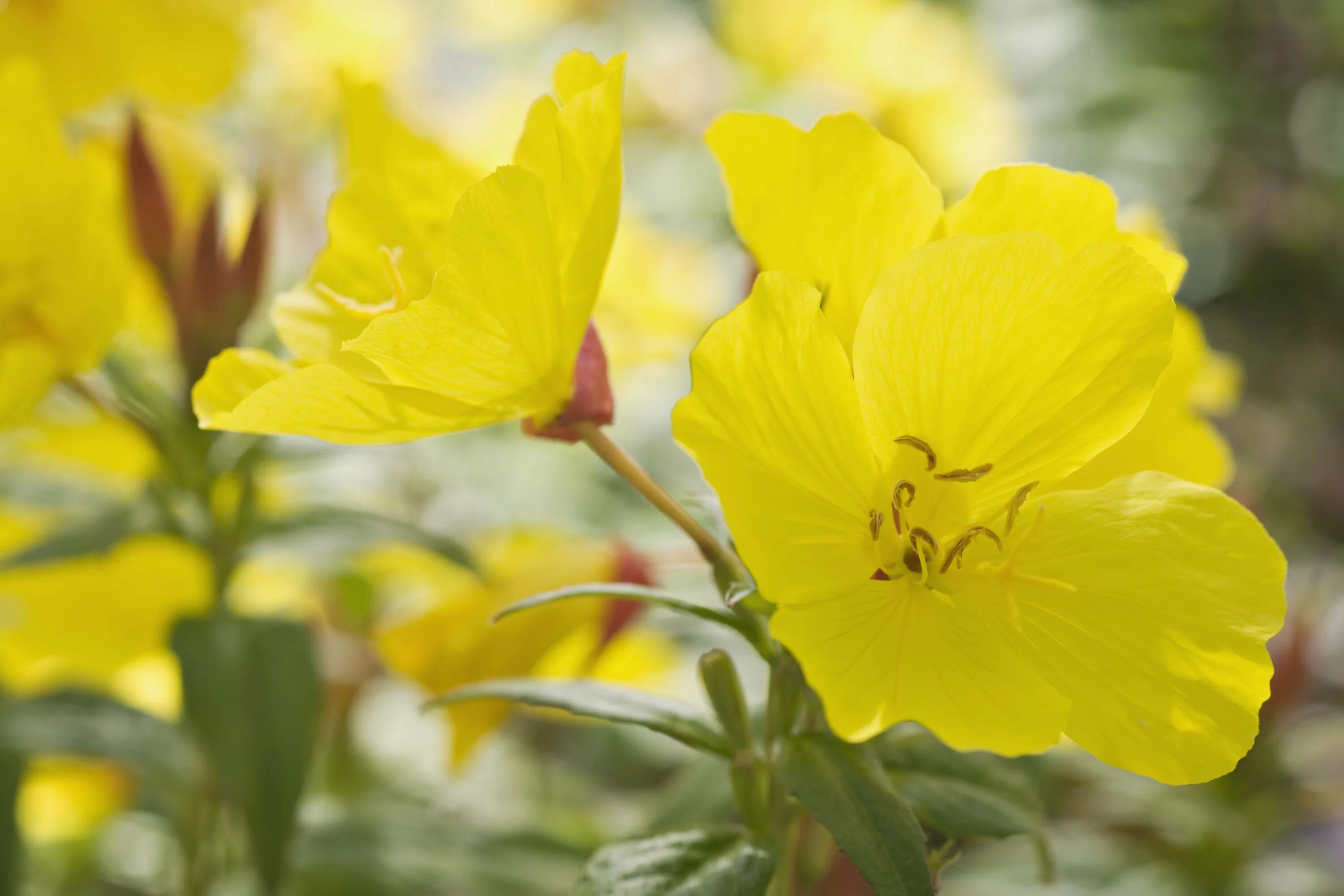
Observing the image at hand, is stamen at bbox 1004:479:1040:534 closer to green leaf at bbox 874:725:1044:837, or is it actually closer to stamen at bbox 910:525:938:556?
stamen at bbox 910:525:938:556

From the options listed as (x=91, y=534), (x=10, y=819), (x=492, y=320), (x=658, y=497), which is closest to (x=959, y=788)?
(x=658, y=497)

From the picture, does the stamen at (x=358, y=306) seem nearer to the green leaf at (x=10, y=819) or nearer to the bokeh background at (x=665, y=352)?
the bokeh background at (x=665, y=352)

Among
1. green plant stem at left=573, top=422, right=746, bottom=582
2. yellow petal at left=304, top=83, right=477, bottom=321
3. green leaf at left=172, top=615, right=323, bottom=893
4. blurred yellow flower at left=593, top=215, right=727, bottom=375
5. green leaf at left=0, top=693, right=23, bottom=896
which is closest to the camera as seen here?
green plant stem at left=573, top=422, right=746, bottom=582

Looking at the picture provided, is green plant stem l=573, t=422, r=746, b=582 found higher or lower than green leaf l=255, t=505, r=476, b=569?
higher

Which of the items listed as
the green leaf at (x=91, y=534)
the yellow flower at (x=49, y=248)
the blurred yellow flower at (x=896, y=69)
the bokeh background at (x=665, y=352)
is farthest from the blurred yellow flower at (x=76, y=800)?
the blurred yellow flower at (x=896, y=69)

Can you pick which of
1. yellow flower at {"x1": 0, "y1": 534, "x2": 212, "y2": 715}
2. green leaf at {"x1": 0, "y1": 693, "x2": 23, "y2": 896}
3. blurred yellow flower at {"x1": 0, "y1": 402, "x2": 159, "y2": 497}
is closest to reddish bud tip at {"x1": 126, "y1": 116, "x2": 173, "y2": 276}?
blurred yellow flower at {"x1": 0, "y1": 402, "x2": 159, "y2": 497}

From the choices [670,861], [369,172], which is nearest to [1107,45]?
[369,172]
